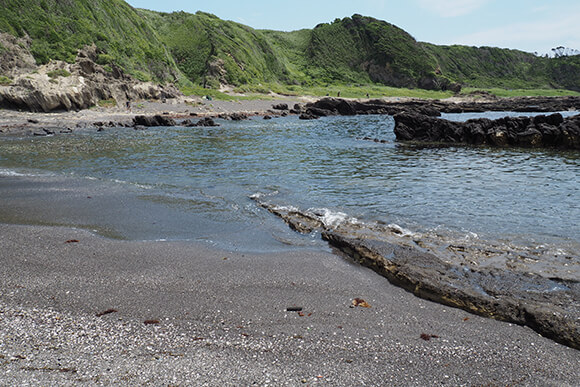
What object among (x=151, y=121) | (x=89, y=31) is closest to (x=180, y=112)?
(x=151, y=121)

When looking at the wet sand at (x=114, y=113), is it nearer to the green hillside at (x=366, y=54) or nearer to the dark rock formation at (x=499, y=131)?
the dark rock formation at (x=499, y=131)

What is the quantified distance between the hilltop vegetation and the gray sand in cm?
4873

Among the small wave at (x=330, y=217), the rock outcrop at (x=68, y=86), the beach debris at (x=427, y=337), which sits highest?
the rock outcrop at (x=68, y=86)

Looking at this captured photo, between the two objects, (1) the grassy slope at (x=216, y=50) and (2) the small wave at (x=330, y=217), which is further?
(1) the grassy slope at (x=216, y=50)

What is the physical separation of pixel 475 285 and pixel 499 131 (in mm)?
25851

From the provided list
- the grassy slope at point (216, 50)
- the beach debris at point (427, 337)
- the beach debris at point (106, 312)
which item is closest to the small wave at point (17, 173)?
the beach debris at point (106, 312)

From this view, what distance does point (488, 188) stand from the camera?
44.0 feet

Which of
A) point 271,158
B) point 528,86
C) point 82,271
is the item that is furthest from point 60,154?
point 528,86

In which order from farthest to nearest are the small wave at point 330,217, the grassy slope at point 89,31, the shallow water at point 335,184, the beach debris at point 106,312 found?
1. the grassy slope at point 89,31
2. the small wave at point 330,217
3. the shallow water at point 335,184
4. the beach debris at point 106,312

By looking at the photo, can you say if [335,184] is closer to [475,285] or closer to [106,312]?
[475,285]

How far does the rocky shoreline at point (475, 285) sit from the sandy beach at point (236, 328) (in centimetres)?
21

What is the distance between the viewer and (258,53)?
349 feet

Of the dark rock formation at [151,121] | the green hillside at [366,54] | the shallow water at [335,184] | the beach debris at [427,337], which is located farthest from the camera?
the green hillside at [366,54]

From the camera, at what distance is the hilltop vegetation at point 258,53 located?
2026 inches
